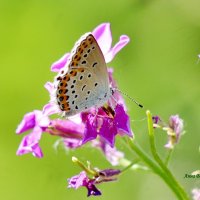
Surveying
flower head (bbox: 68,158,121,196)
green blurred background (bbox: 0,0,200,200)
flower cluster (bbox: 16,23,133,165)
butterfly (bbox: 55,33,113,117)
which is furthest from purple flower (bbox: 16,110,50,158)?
green blurred background (bbox: 0,0,200,200)

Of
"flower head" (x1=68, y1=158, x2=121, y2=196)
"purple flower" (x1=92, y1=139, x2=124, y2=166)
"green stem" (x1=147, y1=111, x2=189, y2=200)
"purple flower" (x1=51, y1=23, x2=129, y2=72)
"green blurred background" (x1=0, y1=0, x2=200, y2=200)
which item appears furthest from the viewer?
"green blurred background" (x1=0, y1=0, x2=200, y2=200)

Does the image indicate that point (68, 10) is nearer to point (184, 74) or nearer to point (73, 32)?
point (73, 32)

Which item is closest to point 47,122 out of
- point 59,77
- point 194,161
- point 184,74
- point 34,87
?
point 59,77

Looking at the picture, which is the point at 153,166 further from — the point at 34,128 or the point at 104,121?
the point at 34,128

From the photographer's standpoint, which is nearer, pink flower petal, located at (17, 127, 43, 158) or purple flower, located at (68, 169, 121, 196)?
purple flower, located at (68, 169, 121, 196)

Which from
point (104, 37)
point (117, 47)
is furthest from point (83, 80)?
point (104, 37)

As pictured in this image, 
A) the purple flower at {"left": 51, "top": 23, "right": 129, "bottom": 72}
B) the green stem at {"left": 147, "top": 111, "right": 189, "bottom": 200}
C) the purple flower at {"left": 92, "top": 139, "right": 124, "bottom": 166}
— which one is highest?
the purple flower at {"left": 51, "top": 23, "right": 129, "bottom": 72}

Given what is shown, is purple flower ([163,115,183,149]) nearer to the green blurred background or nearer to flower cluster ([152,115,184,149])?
flower cluster ([152,115,184,149])

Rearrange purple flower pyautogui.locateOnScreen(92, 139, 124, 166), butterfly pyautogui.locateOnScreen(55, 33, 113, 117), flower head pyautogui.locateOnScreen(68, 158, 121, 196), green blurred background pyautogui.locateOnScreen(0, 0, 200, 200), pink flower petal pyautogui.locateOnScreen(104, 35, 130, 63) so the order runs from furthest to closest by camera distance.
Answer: green blurred background pyautogui.locateOnScreen(0, 0, 200, 200) < purple flower pyautogui.locateOnScreen(92, 139, 124, 166) < pink flower petal pyautogui.locateOnScreen(104, 35, 130, 63) < butterfly pyautogui.locateOnScreen(55, 33, 113, 117) < flower head pyautogui.locateOnScreen(68, 158, 121, 196)
